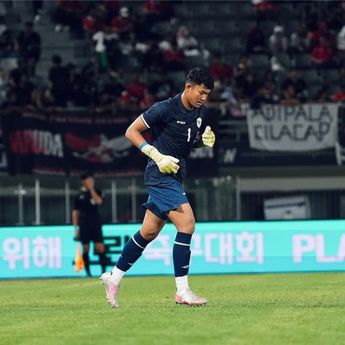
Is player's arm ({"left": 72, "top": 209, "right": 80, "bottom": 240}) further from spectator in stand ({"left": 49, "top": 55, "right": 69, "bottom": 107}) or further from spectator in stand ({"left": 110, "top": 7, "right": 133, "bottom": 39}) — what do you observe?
spectator in stand ({"left": 110, "top": 7, "right": 133, "bottom": 39})

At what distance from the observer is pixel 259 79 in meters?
32.2

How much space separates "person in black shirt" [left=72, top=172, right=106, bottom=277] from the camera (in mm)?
24547

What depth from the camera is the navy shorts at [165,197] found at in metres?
12.6

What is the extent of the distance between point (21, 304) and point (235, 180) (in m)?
14.2

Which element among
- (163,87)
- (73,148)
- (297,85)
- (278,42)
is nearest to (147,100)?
(163,87)

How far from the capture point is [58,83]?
101 ft

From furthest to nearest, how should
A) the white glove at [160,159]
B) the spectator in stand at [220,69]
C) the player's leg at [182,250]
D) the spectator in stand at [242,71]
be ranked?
the spectator in stand at [220,69] < the spectator in stand at [242,71] < the player's leg at [182,250] < the white glove at [160,159]

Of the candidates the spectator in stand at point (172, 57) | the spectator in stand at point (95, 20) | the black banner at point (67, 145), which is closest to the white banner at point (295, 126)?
the black banner at point (67, 145)

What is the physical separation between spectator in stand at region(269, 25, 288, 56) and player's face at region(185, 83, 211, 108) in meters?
20.8

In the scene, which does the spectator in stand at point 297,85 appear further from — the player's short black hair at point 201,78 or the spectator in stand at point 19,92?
the player's short black hair at point 201,78

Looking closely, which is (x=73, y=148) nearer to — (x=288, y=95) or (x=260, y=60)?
(x=288, y=95)

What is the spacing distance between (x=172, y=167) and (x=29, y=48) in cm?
2090

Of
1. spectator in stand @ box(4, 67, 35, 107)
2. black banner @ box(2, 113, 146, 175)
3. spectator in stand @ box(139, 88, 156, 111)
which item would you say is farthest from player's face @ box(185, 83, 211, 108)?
spectator in stand @ box(4, 67, 35, 107)

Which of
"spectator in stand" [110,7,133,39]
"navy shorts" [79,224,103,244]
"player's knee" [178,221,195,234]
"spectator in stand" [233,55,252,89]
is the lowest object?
"navy shorts" [79,224,103,244]
